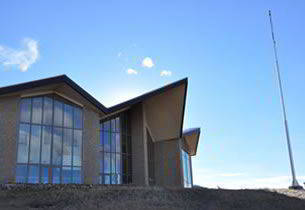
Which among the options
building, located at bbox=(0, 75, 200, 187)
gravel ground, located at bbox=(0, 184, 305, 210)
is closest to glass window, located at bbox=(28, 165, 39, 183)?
building, located at bbox=(0, 75, 200, 187)

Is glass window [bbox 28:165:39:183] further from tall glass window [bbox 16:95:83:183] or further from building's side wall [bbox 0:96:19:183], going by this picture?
building's side wall [bbox 0:96:19:183]

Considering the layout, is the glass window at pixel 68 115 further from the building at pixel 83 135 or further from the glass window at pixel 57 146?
the glass window at pixel 57 146

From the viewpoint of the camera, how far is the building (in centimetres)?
2081

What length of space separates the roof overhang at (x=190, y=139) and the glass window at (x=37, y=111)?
20.1 m

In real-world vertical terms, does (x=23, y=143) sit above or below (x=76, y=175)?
above

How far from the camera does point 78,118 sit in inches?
→ 944

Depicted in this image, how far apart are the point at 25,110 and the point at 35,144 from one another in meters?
2.15

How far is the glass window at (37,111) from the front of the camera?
22.0 meters

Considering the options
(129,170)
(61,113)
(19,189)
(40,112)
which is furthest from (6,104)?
(129,170)

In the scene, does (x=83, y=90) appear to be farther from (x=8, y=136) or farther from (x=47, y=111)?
(x=8, y=136)

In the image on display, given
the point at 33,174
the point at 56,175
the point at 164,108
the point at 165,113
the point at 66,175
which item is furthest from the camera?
the point at 165,113

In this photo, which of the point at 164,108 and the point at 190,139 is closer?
the point at 164,108

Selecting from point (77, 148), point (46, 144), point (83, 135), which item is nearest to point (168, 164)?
point (83, 135)

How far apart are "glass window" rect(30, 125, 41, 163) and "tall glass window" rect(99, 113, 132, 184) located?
6194 millimetres
